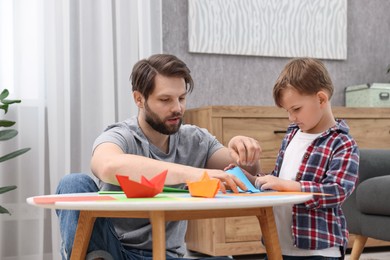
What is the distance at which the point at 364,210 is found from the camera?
8.24 feet

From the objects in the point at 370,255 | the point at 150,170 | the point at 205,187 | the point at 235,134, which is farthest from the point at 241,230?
the point at 205,187

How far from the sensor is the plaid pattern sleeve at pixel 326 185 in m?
1.45

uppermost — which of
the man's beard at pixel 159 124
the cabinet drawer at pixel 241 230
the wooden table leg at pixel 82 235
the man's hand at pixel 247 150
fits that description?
the man's beard at pixel 159 124

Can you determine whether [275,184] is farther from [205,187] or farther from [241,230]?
[241,230]

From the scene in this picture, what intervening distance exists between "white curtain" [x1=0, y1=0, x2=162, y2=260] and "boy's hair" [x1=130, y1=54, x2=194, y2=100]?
4.62 feet

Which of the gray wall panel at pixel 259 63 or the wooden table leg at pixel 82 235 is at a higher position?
the gray wall panel at pixel 259 63

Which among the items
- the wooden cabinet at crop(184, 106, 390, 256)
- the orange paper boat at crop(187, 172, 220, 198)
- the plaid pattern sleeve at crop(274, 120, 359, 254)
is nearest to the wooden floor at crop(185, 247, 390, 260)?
the wooden cabinet at crop(184, 106, 390, 256)

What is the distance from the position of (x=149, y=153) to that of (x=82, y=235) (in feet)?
1.41

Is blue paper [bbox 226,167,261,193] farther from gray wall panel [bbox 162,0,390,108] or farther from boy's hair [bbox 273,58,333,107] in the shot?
gray wall panel [bbox 162,0,390,108]

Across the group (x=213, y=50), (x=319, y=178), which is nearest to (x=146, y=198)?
(x=319, y=178)

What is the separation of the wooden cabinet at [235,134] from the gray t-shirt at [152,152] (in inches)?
45.1

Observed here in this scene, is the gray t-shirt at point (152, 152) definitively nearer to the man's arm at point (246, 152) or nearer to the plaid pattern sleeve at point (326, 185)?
the man's arm at point (246, 152)

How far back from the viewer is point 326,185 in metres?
1.45

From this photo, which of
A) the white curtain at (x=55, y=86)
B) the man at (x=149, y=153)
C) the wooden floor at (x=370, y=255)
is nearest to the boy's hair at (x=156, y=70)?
the man at (x=149, y=153)
